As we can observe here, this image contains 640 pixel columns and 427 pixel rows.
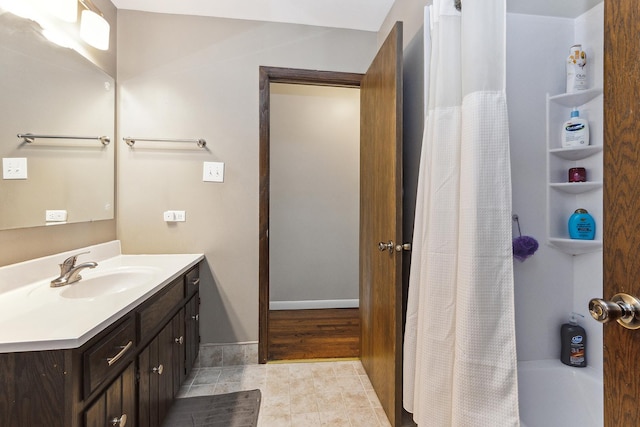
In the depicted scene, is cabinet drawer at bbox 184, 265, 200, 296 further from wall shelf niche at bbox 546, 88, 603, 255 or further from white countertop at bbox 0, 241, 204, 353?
wall shelf niche at bbox 546, 88, 603, 255

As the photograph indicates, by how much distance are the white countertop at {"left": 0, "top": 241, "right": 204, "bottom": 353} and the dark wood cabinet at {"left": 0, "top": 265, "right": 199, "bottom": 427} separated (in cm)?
4

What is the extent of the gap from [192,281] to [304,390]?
0.99 metres

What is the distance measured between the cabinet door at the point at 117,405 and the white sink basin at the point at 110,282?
0.41 metres

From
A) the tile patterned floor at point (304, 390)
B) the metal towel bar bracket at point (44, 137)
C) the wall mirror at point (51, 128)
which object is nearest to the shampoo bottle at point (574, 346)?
the tile patterned floor at point (304, 390)

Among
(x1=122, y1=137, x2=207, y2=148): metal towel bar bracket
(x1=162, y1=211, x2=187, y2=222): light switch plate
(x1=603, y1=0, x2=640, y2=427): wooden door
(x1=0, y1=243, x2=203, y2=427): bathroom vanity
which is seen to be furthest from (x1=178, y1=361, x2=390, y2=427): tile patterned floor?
(x1=122, y1=137, x2=207, y2=148): metal towel bar bracket

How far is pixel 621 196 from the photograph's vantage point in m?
0.55

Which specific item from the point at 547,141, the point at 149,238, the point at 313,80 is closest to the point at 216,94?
the point at 313,80

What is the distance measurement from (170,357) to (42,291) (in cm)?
64

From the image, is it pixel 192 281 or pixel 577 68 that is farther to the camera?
pixel 192 281

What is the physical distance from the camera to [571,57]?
1.37m

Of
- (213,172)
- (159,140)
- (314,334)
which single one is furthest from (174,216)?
(314,334)

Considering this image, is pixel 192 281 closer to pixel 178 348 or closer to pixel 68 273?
pixel 178 348

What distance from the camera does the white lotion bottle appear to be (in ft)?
4.47

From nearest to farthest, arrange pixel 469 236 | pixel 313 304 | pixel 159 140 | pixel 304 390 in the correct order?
pixel 469 236, pixel 304 390, pixel 159 140, pixel 313 304
